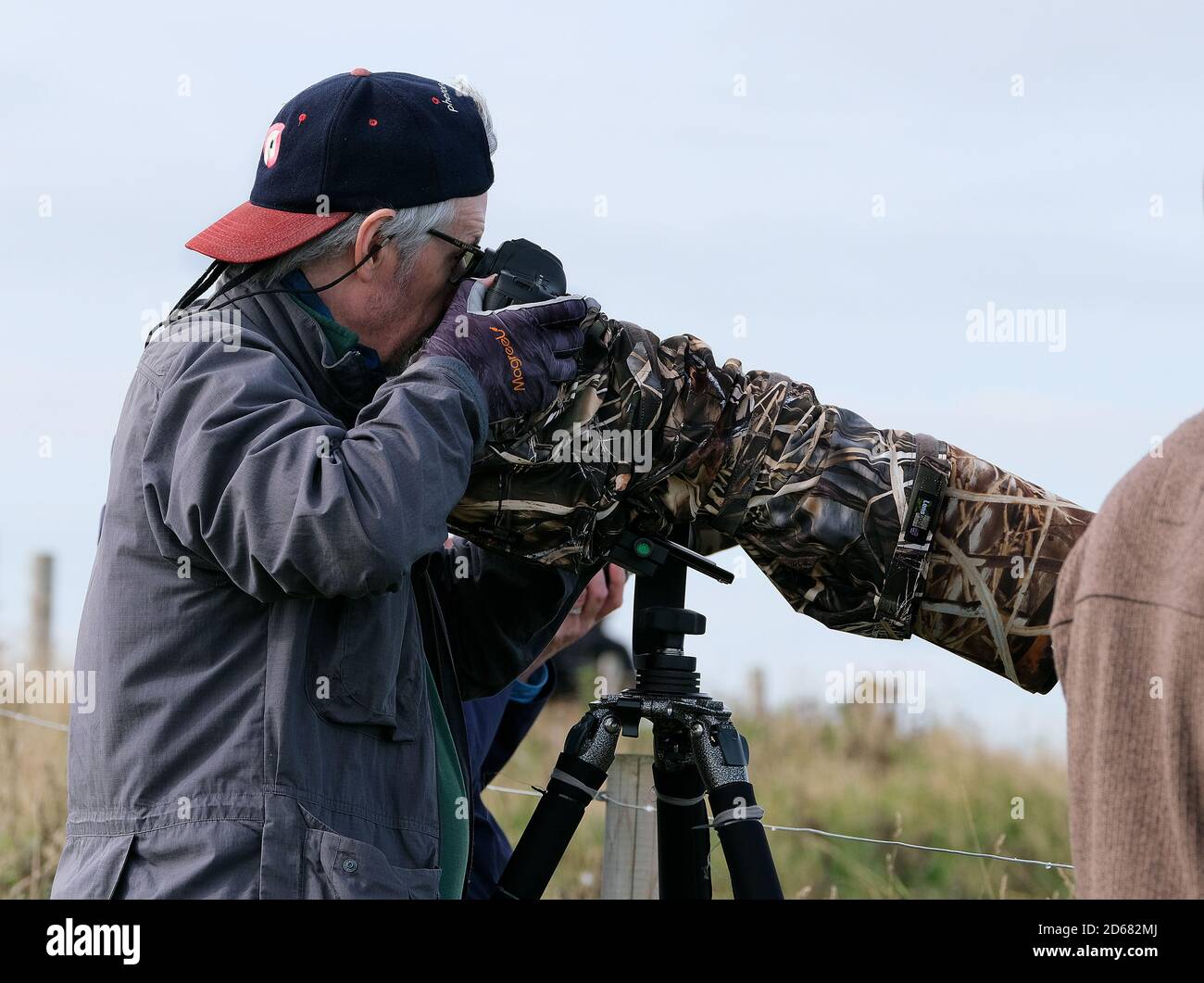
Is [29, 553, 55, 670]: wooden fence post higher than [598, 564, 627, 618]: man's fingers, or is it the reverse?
[598, 564, 627, 618]: man's fingers

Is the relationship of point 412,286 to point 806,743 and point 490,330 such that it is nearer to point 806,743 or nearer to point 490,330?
point 490,330

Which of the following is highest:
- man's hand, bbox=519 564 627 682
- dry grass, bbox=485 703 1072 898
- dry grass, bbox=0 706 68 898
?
man's hand, bbox=519 564 627 682

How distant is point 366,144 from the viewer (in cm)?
246

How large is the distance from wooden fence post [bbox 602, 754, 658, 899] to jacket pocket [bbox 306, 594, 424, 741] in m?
0.91

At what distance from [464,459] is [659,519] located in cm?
58

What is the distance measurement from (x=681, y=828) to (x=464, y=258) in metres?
1.16

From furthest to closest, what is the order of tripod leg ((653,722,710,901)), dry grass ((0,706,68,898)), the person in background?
dry grass ((0,706,68,898)), the person in background, tripod leg ((653,722,710,901))

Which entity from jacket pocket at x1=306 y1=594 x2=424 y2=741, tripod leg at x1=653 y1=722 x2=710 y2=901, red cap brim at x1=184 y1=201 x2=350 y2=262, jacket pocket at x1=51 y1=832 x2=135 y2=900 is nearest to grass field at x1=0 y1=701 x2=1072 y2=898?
tripod leg at x1=653 y1=722 x2=710 y2=901

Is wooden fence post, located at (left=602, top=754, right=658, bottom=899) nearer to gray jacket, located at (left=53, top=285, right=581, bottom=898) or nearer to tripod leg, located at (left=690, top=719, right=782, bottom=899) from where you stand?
tripod leg, located at (left=690, top=719, right=782, bottom=899)

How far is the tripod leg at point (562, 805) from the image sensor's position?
249 centimetres

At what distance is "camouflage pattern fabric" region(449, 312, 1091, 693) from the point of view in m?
2.58

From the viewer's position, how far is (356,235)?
8.09 feet

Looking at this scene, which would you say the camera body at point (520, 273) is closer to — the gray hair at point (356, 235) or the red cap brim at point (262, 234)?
the gray hair at point (356, 235)
